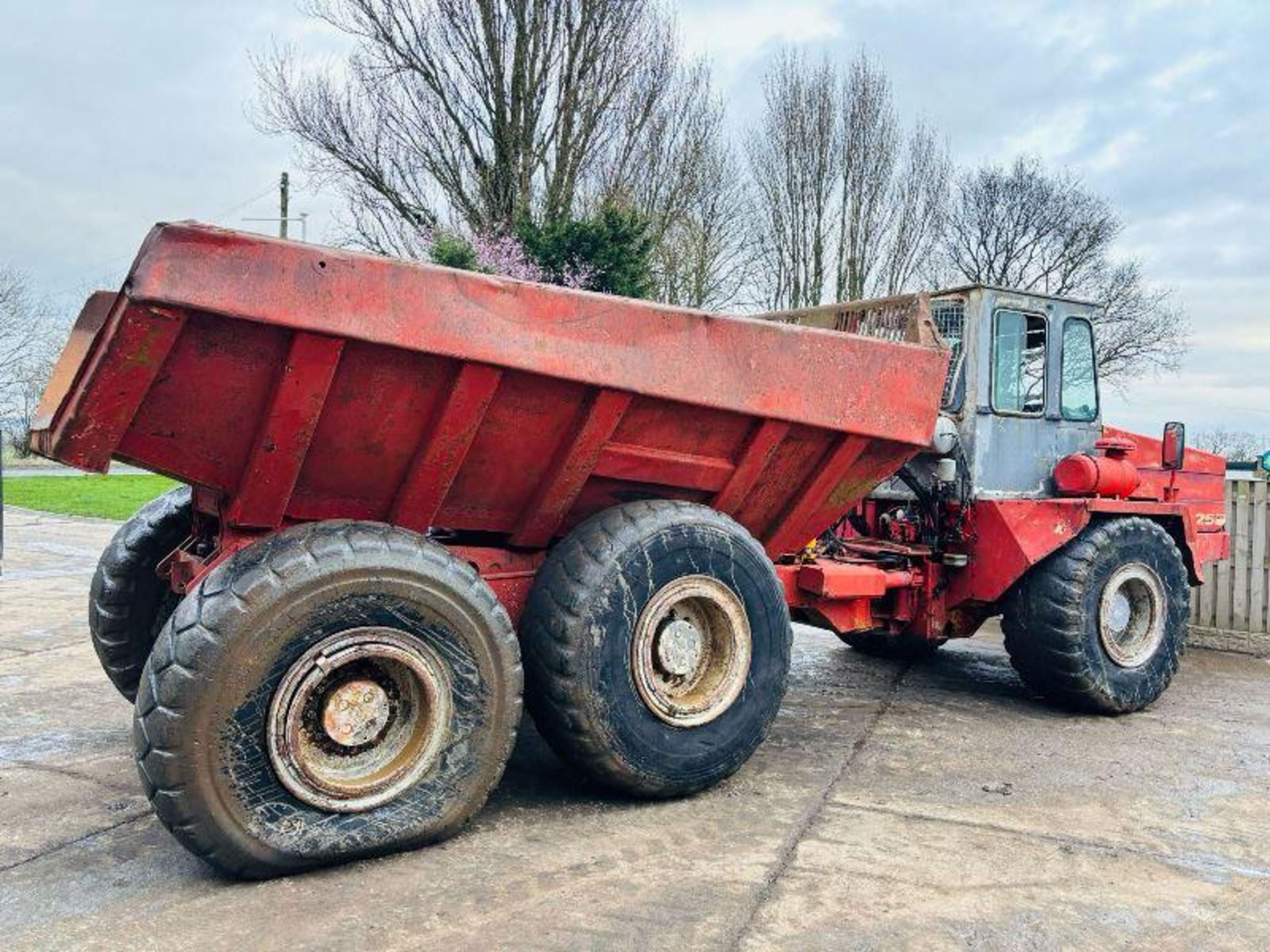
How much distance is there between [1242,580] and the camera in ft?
26.8

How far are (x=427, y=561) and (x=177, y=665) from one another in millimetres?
784

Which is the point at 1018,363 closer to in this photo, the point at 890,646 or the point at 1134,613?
the point at 1134,613

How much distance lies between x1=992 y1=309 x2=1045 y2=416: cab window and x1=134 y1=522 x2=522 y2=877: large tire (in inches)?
130

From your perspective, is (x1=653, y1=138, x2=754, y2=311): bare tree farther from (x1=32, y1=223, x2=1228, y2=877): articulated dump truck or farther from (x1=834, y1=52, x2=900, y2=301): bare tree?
(x1=32, y1=223, x2=1228, y2=877): articulated dump truck

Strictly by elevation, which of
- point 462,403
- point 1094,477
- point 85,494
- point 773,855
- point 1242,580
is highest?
point 462,403

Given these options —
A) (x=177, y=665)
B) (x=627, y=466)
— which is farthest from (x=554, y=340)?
(x=177, y=665)

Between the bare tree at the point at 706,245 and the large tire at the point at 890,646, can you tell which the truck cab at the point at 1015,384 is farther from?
the bare tree at the point at 706,245

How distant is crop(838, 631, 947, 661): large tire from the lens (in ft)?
→ 22.9

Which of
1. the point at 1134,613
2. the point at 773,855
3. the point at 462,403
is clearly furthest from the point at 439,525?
the point at 1134,613

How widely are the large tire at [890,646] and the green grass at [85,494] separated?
9.86 meters

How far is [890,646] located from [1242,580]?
3.29 metres

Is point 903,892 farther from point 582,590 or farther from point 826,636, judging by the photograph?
point 826,636

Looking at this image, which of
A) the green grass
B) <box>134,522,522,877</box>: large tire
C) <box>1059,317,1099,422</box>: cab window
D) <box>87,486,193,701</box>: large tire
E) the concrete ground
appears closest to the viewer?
the concrete ground

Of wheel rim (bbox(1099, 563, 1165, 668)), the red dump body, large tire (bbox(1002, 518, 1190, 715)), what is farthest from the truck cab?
the red dump body
